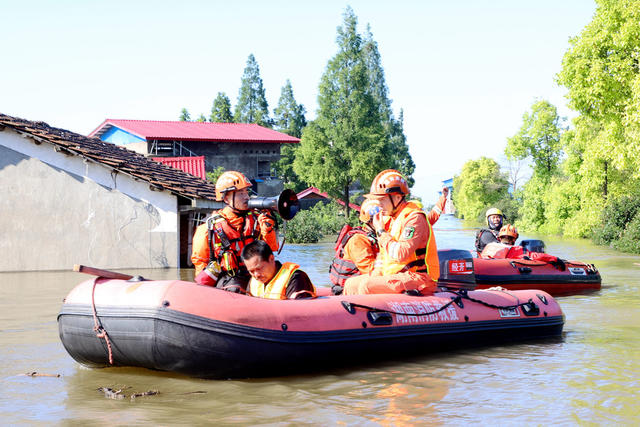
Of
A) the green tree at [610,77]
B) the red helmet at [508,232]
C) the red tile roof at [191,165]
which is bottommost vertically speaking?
the red helmet at [508,232]

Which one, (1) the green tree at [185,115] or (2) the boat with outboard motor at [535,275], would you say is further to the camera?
(1) the green tree at [185,115]

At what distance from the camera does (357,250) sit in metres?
8.27

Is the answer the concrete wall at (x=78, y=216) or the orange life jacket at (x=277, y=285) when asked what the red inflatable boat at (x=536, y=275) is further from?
the concrete wall at (x=78, y=216)

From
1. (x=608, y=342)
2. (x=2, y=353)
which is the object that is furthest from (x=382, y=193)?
(x=2, y=353)

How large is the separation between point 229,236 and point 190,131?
3497 cm

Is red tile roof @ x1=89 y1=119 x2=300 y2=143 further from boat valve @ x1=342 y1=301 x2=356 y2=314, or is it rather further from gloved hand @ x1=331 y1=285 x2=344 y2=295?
boat valve @ x1=342 y1=301 x2=356 y2=314

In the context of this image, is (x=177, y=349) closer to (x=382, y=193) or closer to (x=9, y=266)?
(x=382, y=193)

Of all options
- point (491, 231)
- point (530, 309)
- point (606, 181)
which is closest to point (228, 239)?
point (530, 309)

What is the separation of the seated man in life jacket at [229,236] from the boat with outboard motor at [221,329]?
1.89 feet

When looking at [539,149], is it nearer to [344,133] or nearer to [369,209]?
[344,133]

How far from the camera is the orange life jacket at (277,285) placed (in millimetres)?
6742

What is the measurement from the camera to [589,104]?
77.6 feet

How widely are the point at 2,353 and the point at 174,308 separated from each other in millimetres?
2799

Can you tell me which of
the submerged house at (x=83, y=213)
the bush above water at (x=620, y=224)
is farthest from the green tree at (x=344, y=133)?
the submerged house at (x=83, y=213)
